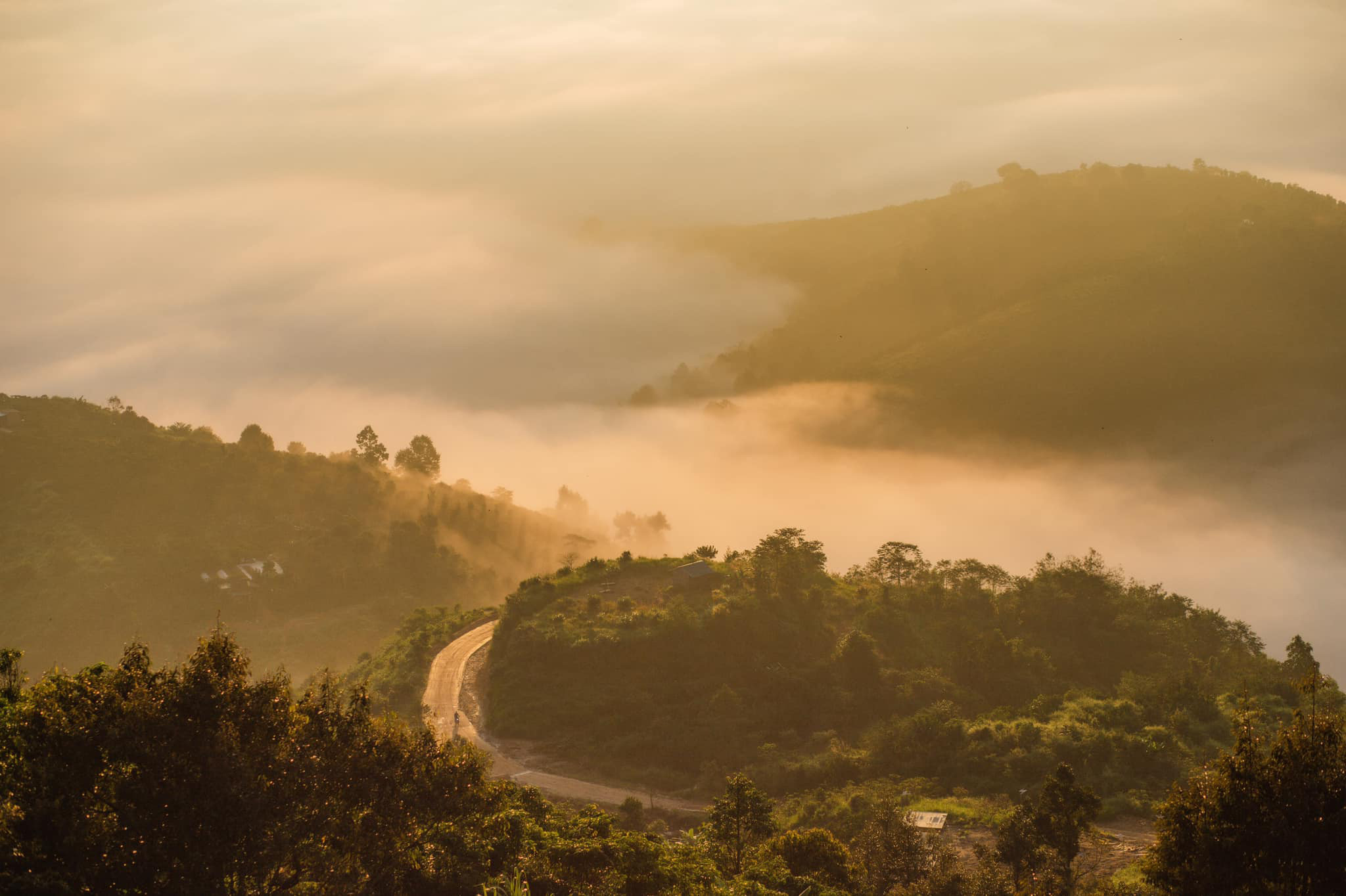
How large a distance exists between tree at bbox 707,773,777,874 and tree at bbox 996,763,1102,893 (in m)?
11.1

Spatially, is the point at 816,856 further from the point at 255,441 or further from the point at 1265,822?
the point at 255,441

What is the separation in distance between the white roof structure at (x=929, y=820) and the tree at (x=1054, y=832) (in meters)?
10.4

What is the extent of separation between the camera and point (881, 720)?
2928 inches

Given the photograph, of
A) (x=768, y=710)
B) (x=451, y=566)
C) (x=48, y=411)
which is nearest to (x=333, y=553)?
(x=451, y=566)

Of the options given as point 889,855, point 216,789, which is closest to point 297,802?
point 216,789

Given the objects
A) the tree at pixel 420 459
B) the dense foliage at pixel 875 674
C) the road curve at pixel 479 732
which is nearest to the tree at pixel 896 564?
the dense foliage at pixel 875 674

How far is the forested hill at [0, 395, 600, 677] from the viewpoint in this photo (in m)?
134

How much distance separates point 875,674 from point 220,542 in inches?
4229

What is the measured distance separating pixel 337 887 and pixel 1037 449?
613 feet

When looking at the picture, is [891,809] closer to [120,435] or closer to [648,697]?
[648,697]

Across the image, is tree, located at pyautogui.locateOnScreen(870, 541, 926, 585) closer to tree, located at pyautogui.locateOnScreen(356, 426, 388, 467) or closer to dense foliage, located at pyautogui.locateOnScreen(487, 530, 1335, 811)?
dense foliage, located at pyautogui.locateOnScreen(487, 530, 1335, 811)

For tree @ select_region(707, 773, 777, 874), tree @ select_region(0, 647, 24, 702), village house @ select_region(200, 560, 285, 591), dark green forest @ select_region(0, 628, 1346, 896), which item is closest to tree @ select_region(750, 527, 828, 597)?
tree @ select_region(707, 773, 777, 874)

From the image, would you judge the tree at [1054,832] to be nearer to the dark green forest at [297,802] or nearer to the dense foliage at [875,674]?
the dark green forest at [297,802]

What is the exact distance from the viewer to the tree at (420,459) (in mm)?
166875
